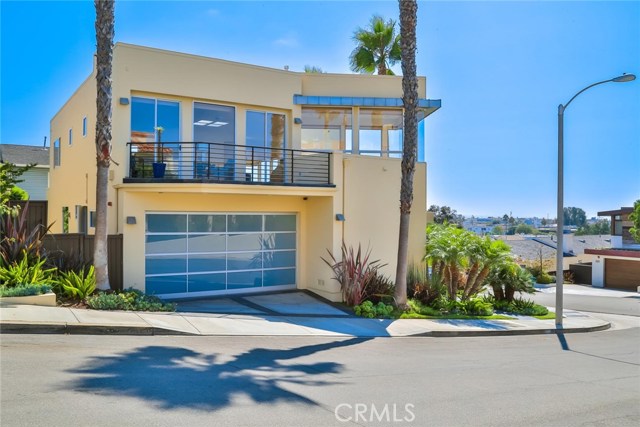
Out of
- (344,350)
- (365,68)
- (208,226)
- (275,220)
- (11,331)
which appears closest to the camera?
(11,331)

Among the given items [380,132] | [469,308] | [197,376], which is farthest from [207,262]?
[197,376]

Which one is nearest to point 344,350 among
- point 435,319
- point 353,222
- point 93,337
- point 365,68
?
point 93,337

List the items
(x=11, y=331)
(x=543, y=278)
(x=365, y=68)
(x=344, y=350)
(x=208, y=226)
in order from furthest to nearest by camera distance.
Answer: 1. (x=543, y=278)
2. (x=365, y=68)
3. (x=208, y=226)
4. (x=344, y=350)
5. (x=11, y=331)

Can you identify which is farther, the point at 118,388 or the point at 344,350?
the point at 344,350

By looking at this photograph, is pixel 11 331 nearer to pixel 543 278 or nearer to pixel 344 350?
pixel 344 350

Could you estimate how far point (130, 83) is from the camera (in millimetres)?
15836

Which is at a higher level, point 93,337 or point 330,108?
point 330,108

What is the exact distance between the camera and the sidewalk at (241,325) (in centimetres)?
1002

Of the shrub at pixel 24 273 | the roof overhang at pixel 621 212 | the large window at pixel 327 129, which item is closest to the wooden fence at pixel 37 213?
the shrub at pixel 24 273

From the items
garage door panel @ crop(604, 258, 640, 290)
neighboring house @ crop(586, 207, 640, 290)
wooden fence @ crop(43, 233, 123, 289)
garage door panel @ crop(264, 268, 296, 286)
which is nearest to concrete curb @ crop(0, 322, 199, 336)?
wooden fence @ crop(43, 233, 123, 289)

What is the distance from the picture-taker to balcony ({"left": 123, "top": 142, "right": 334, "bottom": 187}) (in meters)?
15.6

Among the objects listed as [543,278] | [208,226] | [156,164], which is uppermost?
[156,164]

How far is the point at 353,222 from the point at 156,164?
22.2 feet

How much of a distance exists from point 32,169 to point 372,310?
2552 centimetres
